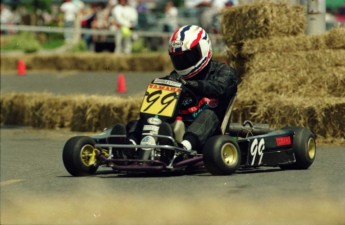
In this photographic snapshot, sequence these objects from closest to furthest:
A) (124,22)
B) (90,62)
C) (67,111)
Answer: (67,111)
(90,62)
(124,22)

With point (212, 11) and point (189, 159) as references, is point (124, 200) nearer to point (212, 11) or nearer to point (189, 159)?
point (189, 159)

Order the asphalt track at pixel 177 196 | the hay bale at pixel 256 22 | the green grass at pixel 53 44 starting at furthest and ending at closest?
the green grass at pixel 53 44
the hay bale at pixel 256 22
the asphalt track at pixel 177 196

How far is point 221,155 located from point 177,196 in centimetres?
116

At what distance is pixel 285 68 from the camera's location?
13.4m

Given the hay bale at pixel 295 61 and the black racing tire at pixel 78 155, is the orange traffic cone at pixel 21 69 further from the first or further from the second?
the black racing tire at pixel 78 155

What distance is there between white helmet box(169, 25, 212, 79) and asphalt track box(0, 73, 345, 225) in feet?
3.41

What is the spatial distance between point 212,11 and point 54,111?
12267 mm

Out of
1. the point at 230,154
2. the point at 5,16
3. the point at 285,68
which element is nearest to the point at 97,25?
the point at 5,16

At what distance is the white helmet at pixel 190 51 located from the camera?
1004 cm

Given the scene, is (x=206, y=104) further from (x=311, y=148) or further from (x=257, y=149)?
(x=311, y=148)

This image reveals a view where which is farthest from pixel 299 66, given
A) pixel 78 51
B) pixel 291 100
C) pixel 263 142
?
pixel 78 51

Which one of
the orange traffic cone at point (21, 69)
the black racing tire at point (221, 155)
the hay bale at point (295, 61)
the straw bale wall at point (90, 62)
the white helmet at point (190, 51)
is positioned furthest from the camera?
the orange traffic cone at point (21, 69)

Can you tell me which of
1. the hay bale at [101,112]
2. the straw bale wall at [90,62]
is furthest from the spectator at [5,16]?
the hay bale at [101,112]

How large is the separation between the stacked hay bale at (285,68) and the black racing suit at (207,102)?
2.36 meters
